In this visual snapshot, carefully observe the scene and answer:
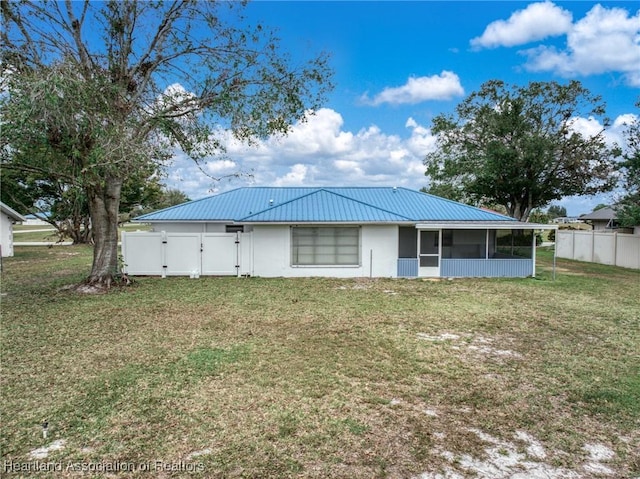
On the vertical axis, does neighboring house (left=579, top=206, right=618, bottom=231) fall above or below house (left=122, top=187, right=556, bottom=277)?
above

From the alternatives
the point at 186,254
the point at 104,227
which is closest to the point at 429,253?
the point at 186,254

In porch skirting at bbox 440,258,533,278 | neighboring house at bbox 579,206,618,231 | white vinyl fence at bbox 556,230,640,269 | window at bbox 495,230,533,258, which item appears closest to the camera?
porch skirting at bbox 440,258,533,278

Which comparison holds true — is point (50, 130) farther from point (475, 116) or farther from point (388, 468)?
point (475, 116)

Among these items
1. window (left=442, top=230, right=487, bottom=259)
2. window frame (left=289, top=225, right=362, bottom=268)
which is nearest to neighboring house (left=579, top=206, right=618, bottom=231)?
window (left=442, top=230, right=487, bottom=259)

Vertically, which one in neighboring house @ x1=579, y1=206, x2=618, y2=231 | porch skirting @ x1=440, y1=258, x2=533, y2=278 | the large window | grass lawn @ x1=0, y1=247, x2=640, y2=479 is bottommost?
grass lawn @ x1=0, y1=247, x2=640, y2=479

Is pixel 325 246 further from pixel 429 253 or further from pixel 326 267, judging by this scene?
Answer: pixel 429 253

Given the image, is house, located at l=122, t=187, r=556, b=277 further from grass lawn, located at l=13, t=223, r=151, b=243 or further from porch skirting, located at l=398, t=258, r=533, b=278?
grass lawn, located at l=13, t=223, r=151, b=243

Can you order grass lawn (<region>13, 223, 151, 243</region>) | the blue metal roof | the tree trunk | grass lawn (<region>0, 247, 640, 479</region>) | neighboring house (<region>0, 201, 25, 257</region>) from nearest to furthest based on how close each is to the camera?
1. grass lawn (<region>0, 247, 640, 479</region>)
2. the tree trunk
3. the blue metal roof
4. neighboring house (<region>0, 201, 25, 257</region>)
5. grass lawn (<region>13, 223, 151, 243</region>)

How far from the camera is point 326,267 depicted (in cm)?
1508

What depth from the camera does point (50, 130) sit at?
9.14 meters

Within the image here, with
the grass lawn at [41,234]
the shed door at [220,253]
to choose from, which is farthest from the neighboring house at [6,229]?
the shed door at [220,253]

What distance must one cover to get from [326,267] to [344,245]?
1.07 metres

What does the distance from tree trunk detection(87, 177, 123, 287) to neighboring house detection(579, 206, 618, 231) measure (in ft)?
105

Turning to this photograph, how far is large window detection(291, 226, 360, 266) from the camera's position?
15125 mm
